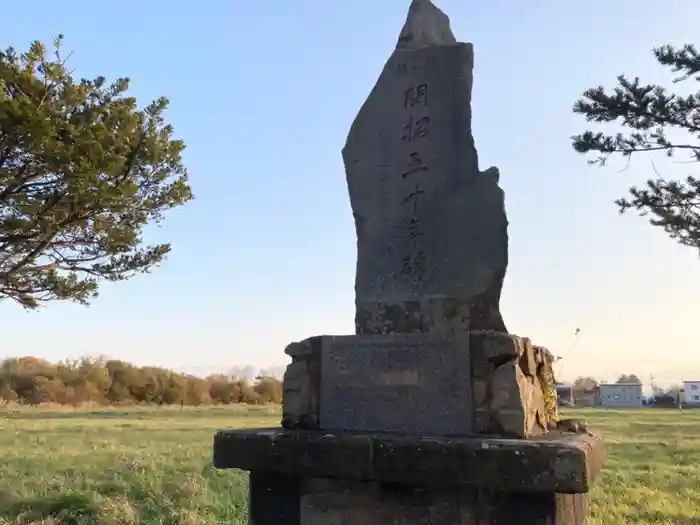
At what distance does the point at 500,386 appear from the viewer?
343 cm

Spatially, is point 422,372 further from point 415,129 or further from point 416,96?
point 416,96

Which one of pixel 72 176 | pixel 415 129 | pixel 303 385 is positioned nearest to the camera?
pixel 303 385

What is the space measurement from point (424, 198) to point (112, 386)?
117 ft

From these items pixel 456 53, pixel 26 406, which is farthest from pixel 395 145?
pixel 26 406

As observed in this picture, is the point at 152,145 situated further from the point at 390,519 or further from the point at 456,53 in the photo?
the point at 390,519

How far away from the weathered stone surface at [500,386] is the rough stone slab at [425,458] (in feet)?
0.49

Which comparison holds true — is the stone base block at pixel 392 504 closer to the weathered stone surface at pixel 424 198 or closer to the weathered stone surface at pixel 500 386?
the weathered stone surface at pixel 500 386

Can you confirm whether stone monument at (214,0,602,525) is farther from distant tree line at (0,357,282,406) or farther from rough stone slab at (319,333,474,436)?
distant tree line at (0,357,282,406)

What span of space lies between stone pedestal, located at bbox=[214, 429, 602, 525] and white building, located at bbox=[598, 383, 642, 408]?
180 feet

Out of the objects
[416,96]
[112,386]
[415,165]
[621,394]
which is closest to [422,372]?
[415,165]

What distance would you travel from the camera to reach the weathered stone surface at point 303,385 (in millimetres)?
3877

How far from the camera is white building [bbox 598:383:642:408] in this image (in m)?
55.2

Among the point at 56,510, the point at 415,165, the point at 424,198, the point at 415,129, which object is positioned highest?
the point at 415,129

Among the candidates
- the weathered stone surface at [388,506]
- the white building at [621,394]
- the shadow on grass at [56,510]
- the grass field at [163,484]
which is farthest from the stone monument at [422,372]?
the white building at [621,394]
